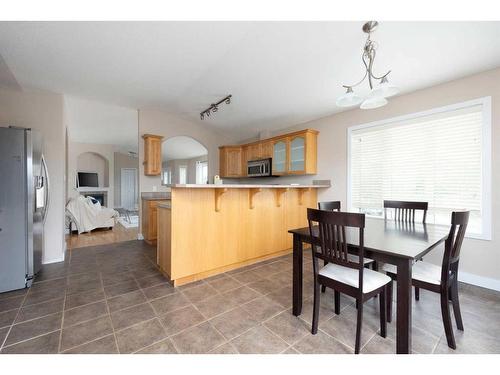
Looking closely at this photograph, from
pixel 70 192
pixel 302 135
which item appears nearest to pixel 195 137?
pixel 302 135

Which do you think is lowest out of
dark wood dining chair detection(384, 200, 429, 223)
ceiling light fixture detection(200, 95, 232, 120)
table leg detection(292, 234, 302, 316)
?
table leg detection(292, 234, 302, 316)

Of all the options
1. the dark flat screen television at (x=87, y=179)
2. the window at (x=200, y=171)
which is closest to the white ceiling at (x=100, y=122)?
the dark flat screen television at (x=87, y=179)

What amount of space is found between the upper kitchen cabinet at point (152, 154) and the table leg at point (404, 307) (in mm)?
4242

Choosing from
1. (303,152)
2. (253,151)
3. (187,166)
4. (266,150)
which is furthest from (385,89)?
(187,166)

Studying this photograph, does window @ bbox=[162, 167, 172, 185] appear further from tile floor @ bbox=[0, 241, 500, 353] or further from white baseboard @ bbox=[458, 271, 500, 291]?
white baseboard @ bbox=[458, 271, 500, 291]

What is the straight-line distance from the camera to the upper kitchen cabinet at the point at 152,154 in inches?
164

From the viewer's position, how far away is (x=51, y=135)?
3.01 meters

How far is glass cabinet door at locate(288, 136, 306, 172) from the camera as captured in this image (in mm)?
3939

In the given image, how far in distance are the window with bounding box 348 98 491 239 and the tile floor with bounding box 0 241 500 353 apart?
1.00m

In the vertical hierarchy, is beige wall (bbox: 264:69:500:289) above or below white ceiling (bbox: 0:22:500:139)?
below

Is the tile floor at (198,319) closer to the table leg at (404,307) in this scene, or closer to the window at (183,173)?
the table leg at (404,307)

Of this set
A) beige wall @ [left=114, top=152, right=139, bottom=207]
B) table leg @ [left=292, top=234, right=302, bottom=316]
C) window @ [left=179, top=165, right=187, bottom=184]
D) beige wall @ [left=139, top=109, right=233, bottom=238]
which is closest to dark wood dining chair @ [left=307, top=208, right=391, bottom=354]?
table leg @ [left=292, top=234, right=302, bottom=316]

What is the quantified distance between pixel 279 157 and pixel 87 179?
7.55m

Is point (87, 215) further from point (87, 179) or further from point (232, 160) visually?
point (87, 179)
